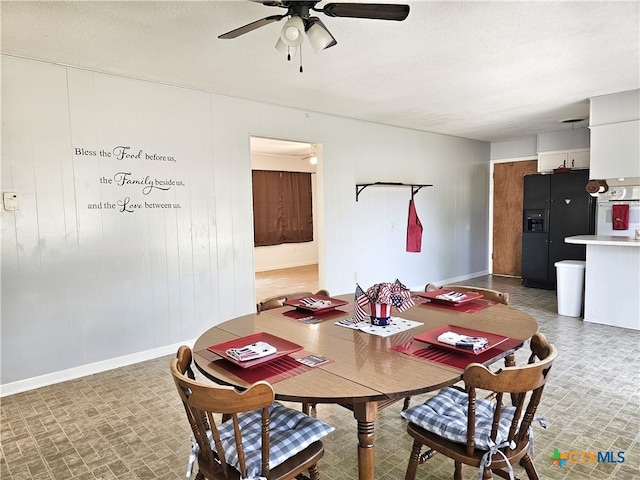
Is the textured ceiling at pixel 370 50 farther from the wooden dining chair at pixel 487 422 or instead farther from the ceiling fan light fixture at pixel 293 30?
→ the wooden dining chair at pixel 487 422

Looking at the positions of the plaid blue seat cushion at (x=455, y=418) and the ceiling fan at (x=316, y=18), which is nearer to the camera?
the plaid blue seat cushion at (x=455, y=418)

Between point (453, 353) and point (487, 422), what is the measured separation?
299 mm

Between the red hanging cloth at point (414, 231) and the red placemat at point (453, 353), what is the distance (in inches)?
164

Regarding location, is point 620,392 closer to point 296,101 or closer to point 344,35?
point 344,35

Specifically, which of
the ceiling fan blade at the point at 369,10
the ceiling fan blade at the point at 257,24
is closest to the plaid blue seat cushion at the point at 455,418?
the ceiling fan blade at the point at 369,10

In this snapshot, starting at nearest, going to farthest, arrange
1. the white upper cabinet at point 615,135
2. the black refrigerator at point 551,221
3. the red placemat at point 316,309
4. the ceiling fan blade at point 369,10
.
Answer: the ceiling fan blade at point 369,10 → the red placemat at point 316,309 → the white upper cabinet at point 615,135 → the black refrigerator at point 551,221

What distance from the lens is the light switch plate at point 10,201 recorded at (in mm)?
2959

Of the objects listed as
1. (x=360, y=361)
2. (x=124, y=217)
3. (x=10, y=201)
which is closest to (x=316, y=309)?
(x=360, y=361)

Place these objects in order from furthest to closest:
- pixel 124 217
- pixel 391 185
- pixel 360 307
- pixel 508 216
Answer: pixel 508 216, pixel 391 185, pixel 124 217, pixel 360 307

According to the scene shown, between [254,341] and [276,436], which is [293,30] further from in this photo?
[276,436]

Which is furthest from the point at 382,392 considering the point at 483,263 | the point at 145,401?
the point at 483,263

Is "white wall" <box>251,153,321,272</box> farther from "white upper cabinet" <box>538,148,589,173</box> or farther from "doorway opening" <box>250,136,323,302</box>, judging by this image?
"white upper cabinet" <box>538,148,589,173</box>

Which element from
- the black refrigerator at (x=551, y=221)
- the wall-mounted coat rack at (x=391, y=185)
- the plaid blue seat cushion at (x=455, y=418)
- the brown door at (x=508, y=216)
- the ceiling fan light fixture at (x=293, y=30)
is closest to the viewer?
the plaid blue seat cushion at (x=455, y=418)

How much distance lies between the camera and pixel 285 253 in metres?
9.21
